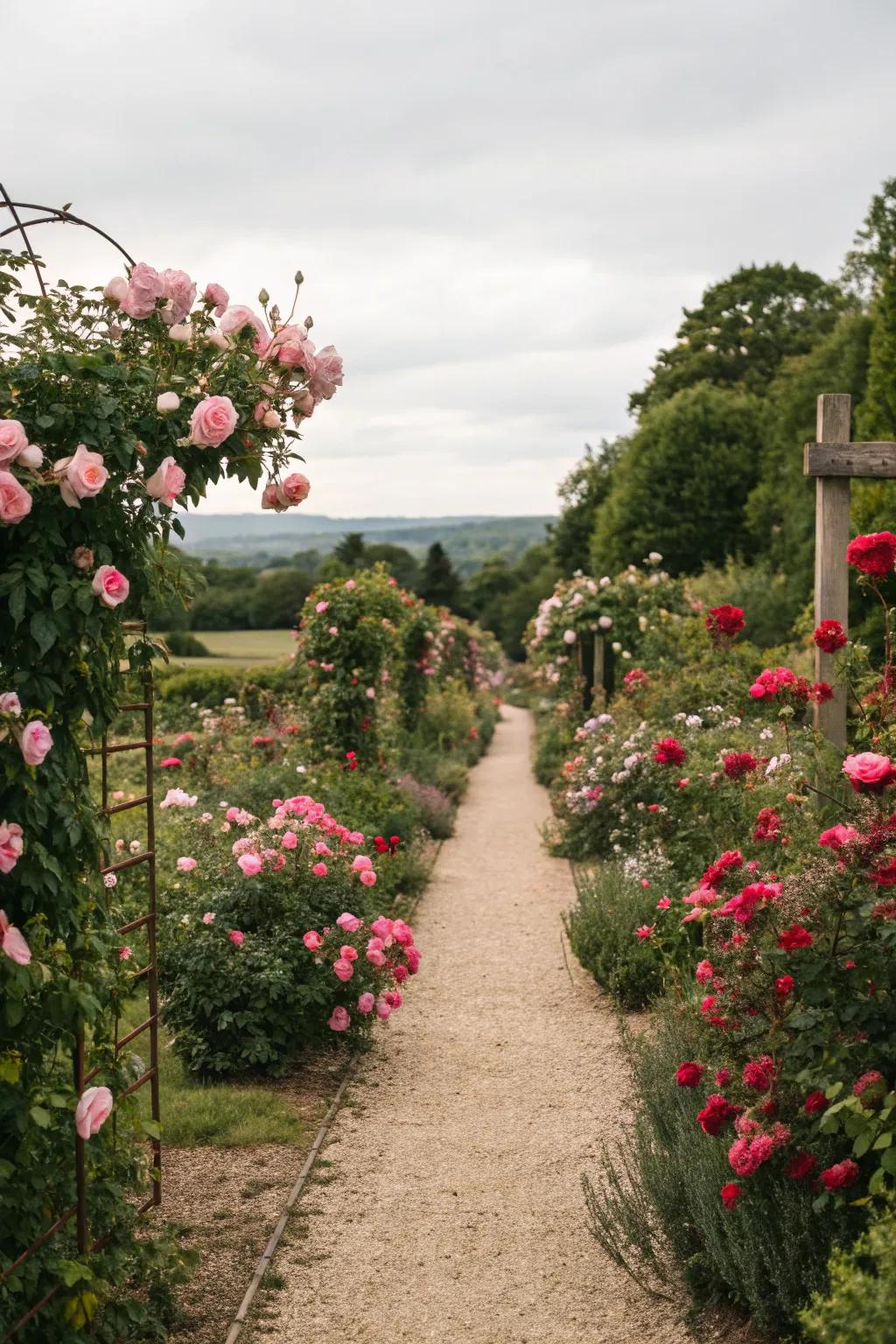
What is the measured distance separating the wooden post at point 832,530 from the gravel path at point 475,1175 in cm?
215

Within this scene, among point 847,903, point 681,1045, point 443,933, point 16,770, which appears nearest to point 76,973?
point 16,770

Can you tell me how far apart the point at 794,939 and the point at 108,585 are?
1883 mm

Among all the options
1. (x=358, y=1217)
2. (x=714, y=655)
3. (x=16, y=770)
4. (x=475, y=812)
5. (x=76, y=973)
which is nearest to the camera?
(x=16, y=770)

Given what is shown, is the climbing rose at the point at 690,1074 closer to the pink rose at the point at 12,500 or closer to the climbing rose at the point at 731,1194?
the climbing rose at the point at 731,1194

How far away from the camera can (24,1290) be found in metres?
2.73

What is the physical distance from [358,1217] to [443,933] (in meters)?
4.07

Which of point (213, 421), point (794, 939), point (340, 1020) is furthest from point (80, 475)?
point (340, 1020)

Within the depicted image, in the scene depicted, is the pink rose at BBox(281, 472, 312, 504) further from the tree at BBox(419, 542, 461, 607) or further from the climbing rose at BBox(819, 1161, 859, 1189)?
the tree at BBox(419, 542, 461, 607)

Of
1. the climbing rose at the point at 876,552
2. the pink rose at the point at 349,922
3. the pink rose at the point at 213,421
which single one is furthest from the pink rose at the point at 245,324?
the pink rose at the point at 349,922

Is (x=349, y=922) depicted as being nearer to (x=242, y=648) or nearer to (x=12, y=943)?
(x=12, y=943)

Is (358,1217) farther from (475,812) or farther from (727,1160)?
(475,812)

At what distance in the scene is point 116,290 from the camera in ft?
9.71

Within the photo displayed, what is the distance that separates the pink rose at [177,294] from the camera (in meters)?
2.98

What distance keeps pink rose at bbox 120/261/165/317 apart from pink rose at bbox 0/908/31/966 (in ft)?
4.59
